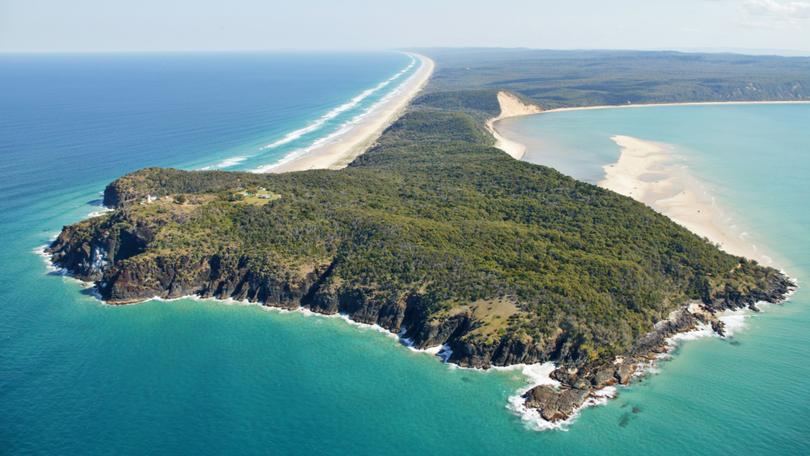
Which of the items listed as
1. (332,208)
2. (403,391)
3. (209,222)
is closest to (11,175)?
(209,222)

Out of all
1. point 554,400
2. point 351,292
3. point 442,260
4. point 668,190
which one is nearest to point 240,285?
point 351,292

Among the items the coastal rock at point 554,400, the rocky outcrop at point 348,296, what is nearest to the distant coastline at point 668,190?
the rocky outcrop at point 348,296

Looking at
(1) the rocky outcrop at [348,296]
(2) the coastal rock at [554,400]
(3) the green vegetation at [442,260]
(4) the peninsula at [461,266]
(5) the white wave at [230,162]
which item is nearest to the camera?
(2) the coastal rock at [554,400]

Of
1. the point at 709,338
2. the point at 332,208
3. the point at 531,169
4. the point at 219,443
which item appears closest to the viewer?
the point at 219,443

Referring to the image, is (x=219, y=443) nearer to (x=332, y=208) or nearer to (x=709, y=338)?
(x=332, y=208)

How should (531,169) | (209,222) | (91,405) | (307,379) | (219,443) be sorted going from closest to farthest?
(219,443) < (91,405) < (307,379) < (209,222) < (531,169)

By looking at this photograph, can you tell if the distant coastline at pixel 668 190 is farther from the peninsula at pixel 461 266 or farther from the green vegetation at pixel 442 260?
the green vegetation at pixel 442 260

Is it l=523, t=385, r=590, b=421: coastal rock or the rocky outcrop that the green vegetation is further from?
l=523, t=385, r=590, b=421: coastal rock

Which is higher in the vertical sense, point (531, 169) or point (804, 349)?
point (531, 169)
